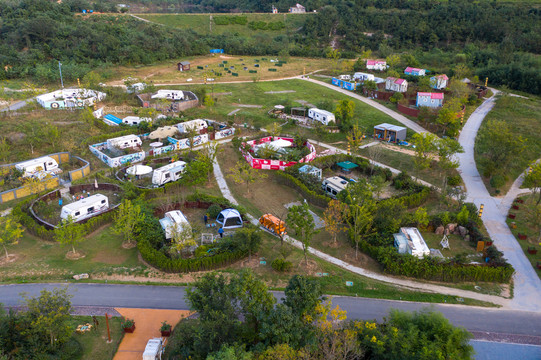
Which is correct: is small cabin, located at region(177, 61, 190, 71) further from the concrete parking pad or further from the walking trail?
the concrete parking pad

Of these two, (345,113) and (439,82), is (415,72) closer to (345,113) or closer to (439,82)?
(439,82)

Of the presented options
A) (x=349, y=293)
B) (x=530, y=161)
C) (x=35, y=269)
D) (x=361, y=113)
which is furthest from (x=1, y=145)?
(x=530, y=161)

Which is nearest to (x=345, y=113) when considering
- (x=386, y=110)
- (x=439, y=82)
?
(x=386, y=110)

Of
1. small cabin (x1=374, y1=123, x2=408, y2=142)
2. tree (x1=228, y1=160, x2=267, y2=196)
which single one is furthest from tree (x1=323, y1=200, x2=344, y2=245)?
small cabin (x1=374, y1=123, x2=408, y2=142)

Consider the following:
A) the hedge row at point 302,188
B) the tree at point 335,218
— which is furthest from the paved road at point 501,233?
the hedge row at point 302,188

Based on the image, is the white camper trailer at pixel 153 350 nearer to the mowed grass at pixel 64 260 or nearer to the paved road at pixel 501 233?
the mowed grass at pixel 64 260

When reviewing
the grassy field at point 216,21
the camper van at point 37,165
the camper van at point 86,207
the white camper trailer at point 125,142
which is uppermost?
the grassy field at point 216,21
